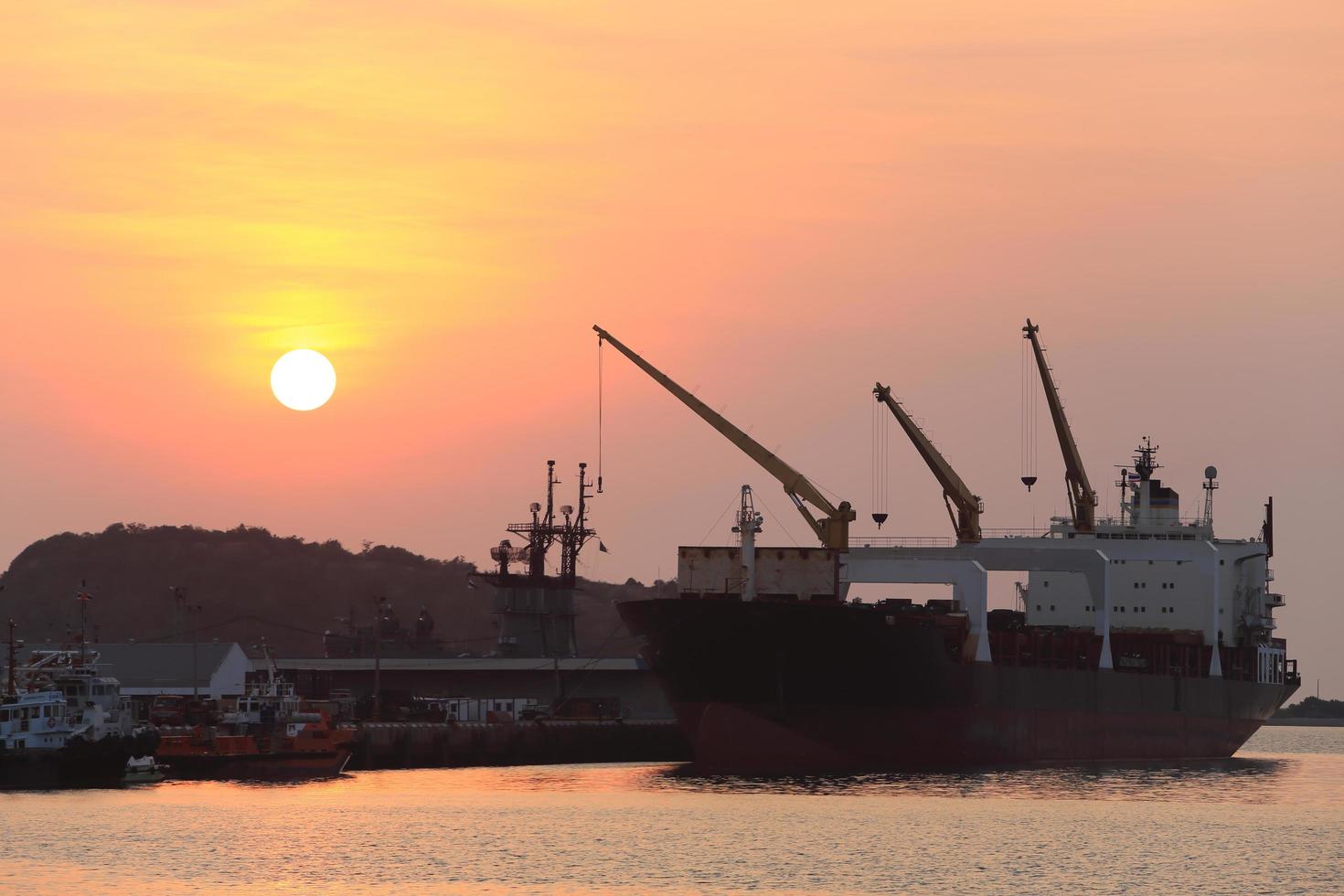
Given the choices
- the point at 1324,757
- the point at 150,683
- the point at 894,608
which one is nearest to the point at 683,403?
the point at 894,608

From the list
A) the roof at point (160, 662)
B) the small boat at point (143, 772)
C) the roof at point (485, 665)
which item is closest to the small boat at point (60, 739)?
the small boat at point (143, 772)

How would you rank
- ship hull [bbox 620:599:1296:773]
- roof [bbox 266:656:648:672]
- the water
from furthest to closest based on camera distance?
roof [bbox 266:656:648:672] → ship hull [bbox 620:599:1296:773] → the water

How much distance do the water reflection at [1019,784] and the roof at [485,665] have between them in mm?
26975

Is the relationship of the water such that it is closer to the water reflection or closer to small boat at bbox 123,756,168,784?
the water reflection

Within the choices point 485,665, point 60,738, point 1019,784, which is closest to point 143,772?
point 60,738

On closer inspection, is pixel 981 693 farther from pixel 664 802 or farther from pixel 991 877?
pixel 991 877

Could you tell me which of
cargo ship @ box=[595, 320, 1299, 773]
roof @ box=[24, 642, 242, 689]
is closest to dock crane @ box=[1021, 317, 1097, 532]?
cargo ship @ box=[595, 320, 1299, 773]

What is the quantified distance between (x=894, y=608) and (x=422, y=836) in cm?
2866

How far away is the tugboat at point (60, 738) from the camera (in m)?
69.4

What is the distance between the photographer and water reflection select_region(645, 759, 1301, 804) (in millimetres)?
67688

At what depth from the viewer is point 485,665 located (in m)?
111

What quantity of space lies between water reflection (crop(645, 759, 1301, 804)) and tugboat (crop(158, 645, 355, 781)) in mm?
12154

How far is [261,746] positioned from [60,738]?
26.6 ft

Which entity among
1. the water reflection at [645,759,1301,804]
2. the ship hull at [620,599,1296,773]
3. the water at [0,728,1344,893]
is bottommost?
the water at [0,728,1344,893]
